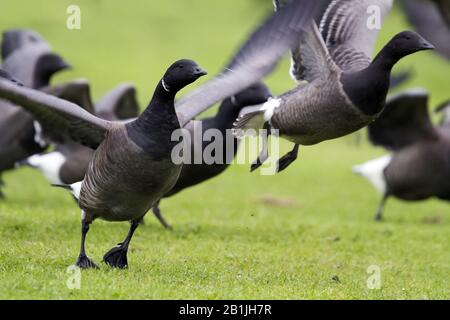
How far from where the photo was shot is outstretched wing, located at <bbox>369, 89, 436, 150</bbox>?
565 inches

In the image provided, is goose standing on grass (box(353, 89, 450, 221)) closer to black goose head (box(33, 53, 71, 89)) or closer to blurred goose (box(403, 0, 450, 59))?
blurred goose (box(403, 0, 450, 59))

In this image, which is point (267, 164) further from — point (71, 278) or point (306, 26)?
point (71, 278)

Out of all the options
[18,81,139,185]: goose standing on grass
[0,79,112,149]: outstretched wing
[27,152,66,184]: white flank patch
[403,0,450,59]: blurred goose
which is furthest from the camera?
[403,0,450,59]: blurred goose

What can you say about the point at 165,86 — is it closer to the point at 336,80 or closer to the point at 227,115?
the point at 336,80

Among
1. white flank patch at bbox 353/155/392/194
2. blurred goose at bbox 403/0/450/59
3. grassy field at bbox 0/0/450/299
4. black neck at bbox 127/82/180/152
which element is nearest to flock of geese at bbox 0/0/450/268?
black neck at bbox 127/82/180/152

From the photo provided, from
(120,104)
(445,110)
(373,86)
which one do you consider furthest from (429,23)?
(373,86)

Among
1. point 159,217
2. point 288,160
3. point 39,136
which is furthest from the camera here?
point 39,136

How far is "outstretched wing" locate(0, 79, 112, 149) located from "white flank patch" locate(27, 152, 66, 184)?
496 centimetres

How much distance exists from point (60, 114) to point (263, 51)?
2.23 metres

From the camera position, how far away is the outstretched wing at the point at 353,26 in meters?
10.6

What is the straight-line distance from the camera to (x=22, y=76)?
14805 millimetres

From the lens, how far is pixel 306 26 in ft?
29.3
